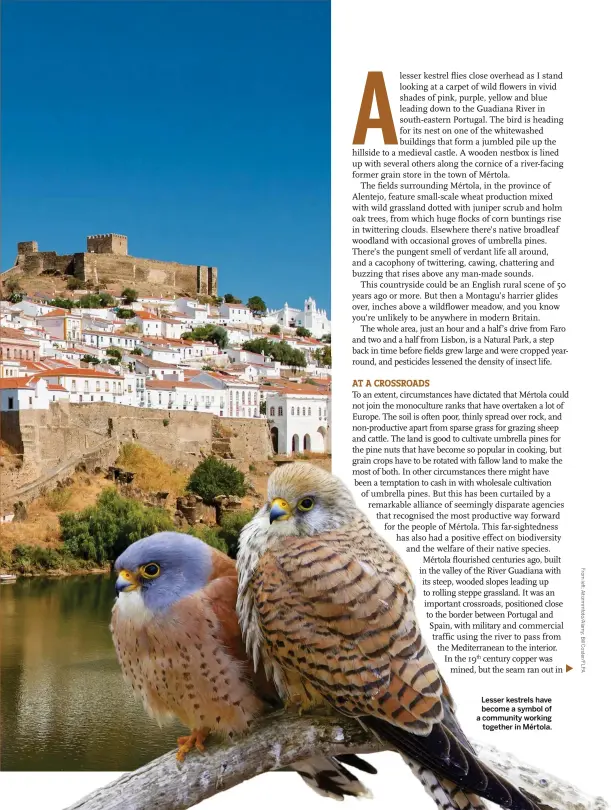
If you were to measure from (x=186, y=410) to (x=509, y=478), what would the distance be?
2.26m

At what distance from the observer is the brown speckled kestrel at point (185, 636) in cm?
203

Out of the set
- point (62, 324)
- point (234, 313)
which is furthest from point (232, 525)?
point (62, 324)

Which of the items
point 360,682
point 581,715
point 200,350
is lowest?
point 581,715

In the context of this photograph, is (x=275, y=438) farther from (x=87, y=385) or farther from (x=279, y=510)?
(x=279, y=510)

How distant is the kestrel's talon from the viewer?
2178 mm

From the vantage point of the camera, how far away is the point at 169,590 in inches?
80.2

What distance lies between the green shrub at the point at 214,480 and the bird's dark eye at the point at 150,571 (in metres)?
2.17

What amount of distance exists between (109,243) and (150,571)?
9.32ft

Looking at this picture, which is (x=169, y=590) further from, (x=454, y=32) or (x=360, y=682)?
(x=454, y=32)

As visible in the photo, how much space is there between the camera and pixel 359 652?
206 centimetres

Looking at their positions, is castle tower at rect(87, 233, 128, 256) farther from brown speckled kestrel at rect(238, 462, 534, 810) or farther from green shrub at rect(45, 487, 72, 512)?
brown speckled kestrel at rect(238, 462, 534, 810)

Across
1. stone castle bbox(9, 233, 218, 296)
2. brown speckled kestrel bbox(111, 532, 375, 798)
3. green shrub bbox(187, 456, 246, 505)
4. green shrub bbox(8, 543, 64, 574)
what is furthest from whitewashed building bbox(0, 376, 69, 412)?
brown speckled kestrel bbox(111, 532, 375, 798)

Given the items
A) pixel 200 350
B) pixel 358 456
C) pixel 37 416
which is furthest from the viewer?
pixel 200 350

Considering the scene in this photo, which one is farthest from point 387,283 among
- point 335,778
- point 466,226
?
point 335,778
